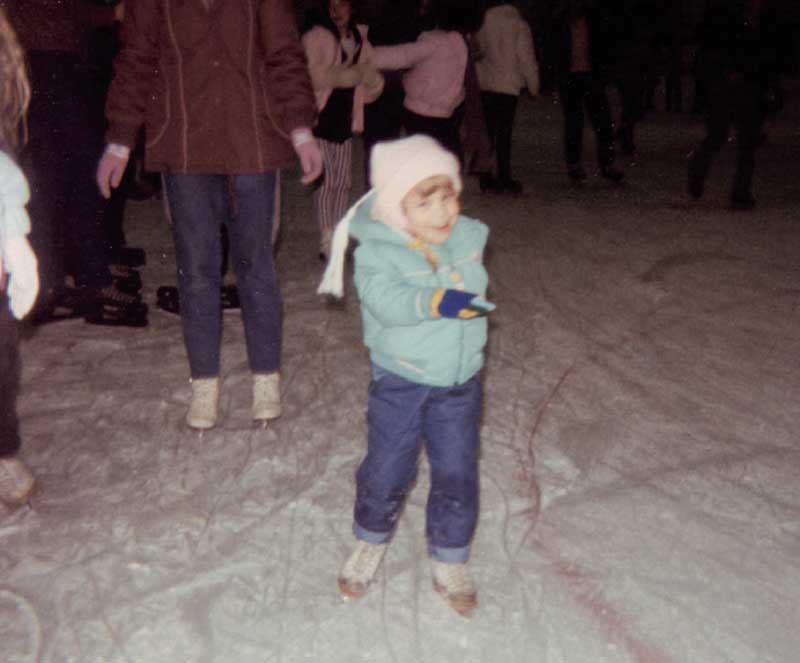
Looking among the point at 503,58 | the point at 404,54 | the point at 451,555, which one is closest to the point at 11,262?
the point at 451,555

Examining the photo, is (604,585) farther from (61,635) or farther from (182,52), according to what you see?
(182,52)

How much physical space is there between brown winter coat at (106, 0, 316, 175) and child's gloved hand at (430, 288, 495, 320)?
159 centimetres

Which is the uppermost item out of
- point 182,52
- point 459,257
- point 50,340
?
point 182,52

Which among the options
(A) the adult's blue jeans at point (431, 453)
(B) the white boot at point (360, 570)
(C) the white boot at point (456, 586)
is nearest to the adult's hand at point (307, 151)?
(A) the adult's blue jeans at point (431, 453)

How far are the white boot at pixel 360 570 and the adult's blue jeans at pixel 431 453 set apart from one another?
0.36ft

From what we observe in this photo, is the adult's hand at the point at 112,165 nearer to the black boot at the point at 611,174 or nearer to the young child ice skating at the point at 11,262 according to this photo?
the young child ice skating at the point at 11,262

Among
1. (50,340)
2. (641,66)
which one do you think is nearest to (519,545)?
(50,340)

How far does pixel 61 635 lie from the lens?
2.94 m

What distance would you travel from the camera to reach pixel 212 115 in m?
3.90

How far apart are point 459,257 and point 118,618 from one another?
1.36 m

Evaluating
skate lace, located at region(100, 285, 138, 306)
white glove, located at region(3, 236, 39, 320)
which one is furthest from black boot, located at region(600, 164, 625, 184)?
white glove, located at region(3, 236, 39, 320)

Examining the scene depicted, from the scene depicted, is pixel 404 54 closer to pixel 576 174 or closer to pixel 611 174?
pixel 576 174

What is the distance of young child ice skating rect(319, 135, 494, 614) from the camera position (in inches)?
108

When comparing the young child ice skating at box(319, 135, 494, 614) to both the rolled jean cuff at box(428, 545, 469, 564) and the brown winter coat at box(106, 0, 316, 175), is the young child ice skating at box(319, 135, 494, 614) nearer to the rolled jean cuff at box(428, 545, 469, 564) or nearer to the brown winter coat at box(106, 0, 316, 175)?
the rolled jean cuff at box(428, 545, 469, 564)
